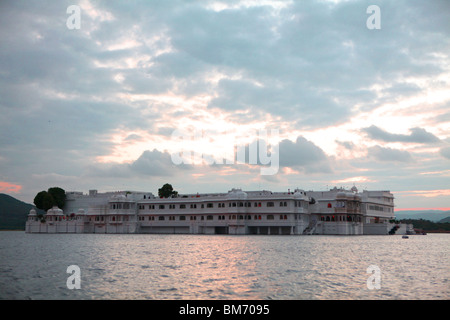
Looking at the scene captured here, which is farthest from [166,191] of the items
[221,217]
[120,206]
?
[221,217]

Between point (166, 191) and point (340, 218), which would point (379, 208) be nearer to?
point (340, 218)

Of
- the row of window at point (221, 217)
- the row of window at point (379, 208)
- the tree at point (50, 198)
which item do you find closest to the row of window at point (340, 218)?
the row of window at point (379, 208)

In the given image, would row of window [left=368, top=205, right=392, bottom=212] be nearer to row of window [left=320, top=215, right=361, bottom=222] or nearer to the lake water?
row of window [left=320, top=215, right=361, bottom=222]

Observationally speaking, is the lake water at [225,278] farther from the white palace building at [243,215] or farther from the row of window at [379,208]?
the row of window at [379,208]

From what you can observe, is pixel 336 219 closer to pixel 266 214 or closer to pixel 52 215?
pixel 266 214

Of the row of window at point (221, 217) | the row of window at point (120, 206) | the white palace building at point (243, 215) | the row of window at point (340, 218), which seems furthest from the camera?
the row of window at point (120, 206)

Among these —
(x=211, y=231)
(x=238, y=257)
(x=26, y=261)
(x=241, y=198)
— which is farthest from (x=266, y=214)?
(x=26, y=261)

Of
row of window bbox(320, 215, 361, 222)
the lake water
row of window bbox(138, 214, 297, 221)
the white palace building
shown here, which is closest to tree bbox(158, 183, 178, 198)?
the white palace building

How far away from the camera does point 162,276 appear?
37.1 metres

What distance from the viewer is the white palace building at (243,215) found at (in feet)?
392

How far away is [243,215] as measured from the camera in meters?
122

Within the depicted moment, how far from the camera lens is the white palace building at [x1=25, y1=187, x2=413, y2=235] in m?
120

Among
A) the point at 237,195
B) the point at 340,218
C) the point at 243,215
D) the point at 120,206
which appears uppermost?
the point at 237,195
